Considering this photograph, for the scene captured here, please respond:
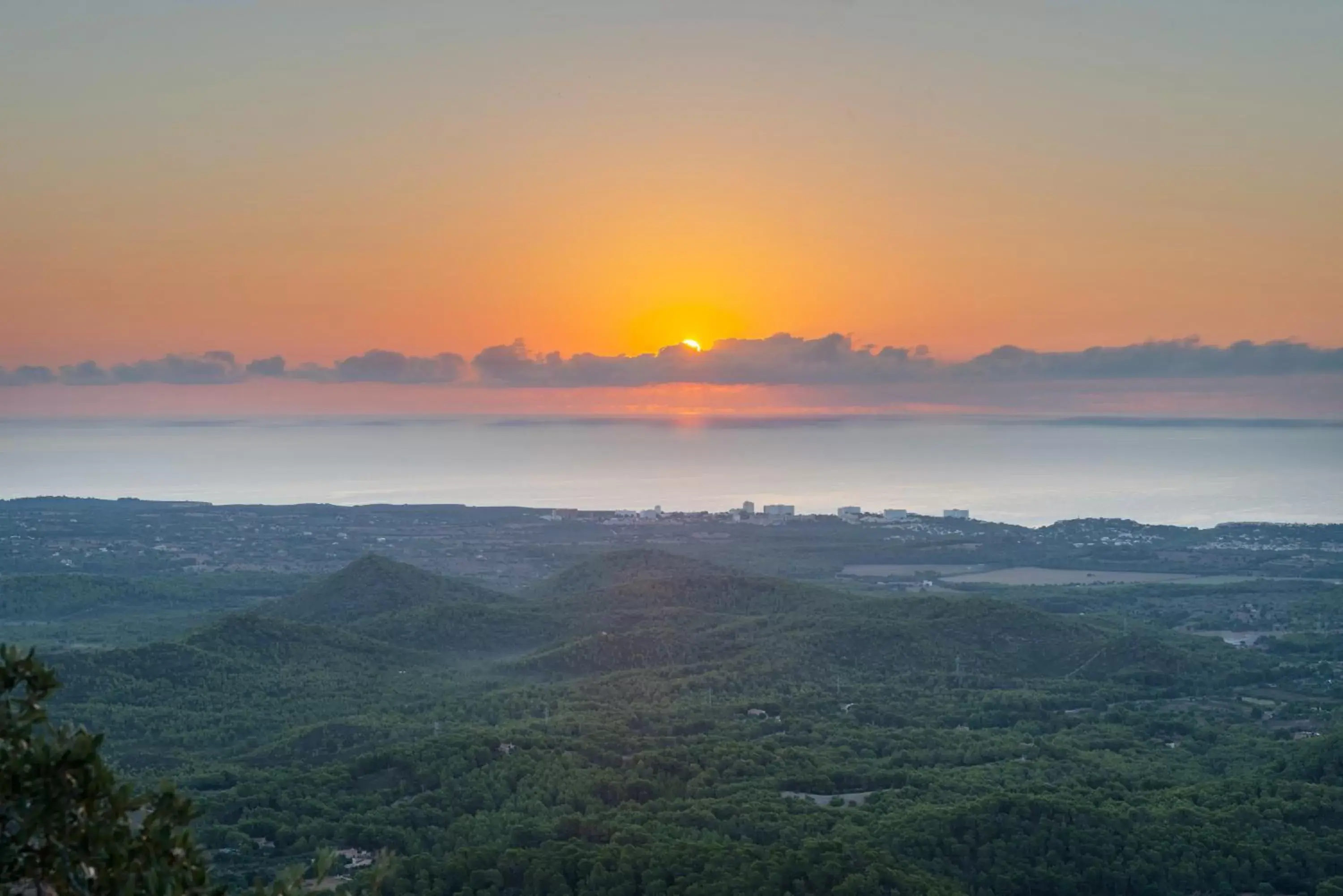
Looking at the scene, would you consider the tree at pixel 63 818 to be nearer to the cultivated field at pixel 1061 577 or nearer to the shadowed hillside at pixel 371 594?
the shadowed hillside at pixel 371 594

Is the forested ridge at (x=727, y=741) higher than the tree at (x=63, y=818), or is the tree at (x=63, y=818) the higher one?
the tree at (x=63, y=818)

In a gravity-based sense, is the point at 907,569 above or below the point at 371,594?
above

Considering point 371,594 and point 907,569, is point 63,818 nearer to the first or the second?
point 371,594

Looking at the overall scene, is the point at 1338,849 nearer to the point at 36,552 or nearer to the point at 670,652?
the point at 670,652

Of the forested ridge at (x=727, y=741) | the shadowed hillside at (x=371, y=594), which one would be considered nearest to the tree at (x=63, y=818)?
the forested ridge at (x=727, y=741)

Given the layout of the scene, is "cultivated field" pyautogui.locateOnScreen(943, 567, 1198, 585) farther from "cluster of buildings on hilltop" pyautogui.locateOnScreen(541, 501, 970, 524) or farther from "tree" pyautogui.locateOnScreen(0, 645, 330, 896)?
"tree" pyautogui.locateOnScreen(0, 645, 330, 896)

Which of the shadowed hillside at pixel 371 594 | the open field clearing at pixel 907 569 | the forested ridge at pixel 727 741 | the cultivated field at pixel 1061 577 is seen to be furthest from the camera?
the open field clearing at pixel 907 569

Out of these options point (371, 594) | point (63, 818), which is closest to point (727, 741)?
point (63, 818)

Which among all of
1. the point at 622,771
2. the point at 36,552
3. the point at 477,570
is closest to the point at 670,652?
the point at 622,771

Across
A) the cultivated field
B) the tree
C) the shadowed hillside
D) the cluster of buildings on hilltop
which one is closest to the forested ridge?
the shadowed hillside
